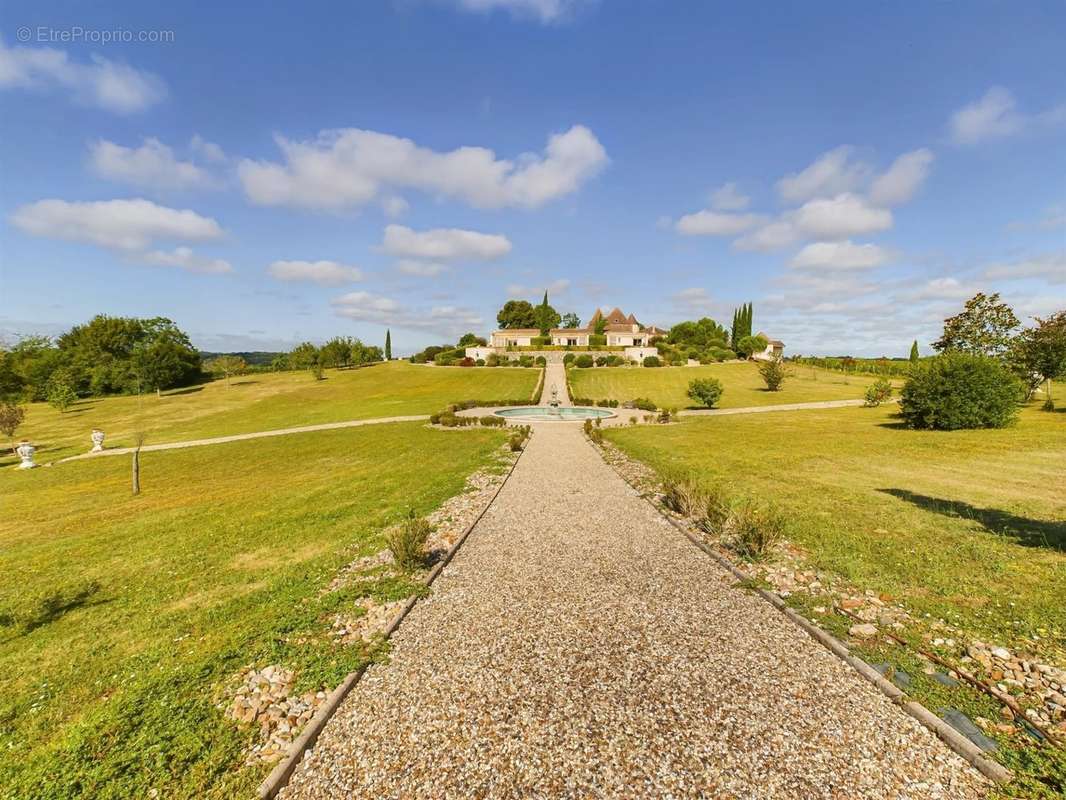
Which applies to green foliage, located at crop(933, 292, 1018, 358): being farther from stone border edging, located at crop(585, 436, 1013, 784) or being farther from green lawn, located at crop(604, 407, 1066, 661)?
stone border edging, located at crop(585, 436, 1013, 784)

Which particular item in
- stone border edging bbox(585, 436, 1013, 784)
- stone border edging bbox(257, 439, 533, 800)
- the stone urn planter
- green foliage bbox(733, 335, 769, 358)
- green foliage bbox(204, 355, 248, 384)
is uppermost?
green foliage bbox(733, 335, 769, 358)

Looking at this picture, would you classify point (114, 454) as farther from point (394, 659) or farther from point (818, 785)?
point (818, 785)

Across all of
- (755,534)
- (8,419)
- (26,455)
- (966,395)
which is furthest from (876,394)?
(8,419)

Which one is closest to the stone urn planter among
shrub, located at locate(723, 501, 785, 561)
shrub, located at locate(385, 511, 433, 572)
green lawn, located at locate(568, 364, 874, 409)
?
shrub, located at locate(385, 511, 433, 572)

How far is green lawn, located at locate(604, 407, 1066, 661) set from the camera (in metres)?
7.07

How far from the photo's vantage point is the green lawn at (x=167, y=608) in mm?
4359

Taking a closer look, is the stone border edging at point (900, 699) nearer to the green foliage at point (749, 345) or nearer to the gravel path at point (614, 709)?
the gravel path at point (614, 709)

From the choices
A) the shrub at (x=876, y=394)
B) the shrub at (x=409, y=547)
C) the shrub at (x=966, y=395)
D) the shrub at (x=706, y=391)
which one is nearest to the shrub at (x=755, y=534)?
the shrub at (x=409, y=547)

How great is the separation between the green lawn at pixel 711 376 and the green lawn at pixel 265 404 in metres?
9.21

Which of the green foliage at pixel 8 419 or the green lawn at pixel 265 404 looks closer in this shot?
the green foliage at pixel 8 419

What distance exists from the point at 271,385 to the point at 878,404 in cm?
7591

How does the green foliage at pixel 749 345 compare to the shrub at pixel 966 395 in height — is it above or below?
above

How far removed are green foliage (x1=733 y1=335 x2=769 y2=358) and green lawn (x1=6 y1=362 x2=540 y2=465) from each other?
47884 mm

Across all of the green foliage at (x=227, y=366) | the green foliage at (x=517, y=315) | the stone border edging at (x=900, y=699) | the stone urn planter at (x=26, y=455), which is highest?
the green foliage at (x=517, y=315)
